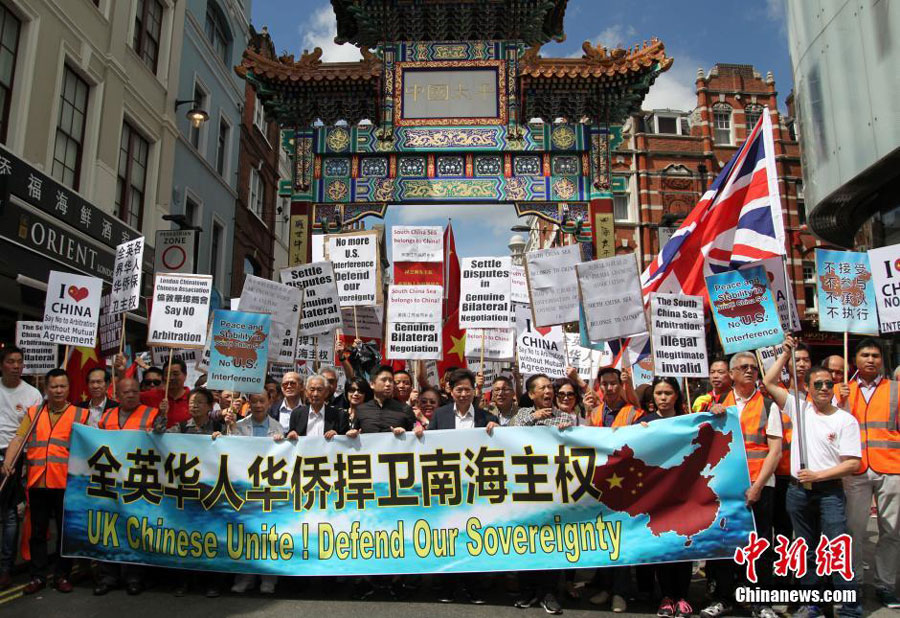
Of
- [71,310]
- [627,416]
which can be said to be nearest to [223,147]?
[71,310]

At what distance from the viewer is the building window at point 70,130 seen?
493 inches

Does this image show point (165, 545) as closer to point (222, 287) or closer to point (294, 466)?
point (294, 466)

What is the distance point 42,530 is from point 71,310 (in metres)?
2.51

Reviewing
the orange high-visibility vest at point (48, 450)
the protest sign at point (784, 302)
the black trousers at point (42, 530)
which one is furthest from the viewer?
the protest sign at point (784, 302)

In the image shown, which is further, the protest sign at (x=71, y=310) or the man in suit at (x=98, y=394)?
the protest sign at (x=71, y=310)

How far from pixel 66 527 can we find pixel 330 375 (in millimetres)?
2854

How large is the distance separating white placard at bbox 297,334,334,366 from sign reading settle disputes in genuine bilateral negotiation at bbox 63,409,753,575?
8.61 ft

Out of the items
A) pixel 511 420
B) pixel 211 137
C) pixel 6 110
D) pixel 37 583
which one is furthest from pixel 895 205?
pixel 211 137

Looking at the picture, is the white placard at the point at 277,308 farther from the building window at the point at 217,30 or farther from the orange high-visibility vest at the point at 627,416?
the building window at the point at 217,30

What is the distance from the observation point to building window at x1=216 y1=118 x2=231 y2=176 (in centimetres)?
2059

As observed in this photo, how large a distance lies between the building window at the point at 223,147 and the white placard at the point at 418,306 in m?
14.9

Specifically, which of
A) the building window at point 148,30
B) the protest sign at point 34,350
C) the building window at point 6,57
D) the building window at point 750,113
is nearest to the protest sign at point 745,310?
the protest sign at point 34,350

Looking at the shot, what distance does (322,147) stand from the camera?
13.6m

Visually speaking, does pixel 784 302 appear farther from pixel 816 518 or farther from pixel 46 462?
pixel 46 462
